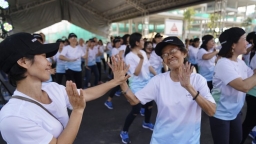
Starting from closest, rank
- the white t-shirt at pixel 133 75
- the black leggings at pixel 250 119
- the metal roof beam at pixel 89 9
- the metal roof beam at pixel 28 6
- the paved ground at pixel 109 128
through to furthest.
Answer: the black leggings at pixel 250 119
the paved ground at pixel 109 128
the white t-shirt at pixel 133 75
the metal roof beam at pixel 28 6
the metal roof beam at pixel 89 9

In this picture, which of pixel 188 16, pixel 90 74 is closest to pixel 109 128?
pixel 90 74

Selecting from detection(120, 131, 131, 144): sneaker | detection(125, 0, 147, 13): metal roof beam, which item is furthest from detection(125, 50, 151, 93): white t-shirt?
detection(125, 0, 147, 13): metal roof beam

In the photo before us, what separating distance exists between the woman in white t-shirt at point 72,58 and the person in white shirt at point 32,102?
4012 mm

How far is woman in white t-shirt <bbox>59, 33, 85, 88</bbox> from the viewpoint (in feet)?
16.8

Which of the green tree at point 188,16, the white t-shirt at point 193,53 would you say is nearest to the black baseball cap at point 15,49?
the white t-shirt at point 193,53

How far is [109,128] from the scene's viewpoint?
12.3ft

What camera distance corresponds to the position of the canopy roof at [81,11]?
11430 millimetres

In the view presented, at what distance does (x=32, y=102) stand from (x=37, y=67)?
21 cm

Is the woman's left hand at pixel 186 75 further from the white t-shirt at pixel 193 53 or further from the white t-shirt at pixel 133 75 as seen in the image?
the white t-shirt at pixel 193 53

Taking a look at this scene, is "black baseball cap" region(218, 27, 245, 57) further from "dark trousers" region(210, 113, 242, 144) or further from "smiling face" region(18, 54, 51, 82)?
"smiling face" region(18, 54, 51, 82)

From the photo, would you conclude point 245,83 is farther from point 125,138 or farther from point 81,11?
point 81,11

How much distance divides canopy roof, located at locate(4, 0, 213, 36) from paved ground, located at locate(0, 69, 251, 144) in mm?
7226

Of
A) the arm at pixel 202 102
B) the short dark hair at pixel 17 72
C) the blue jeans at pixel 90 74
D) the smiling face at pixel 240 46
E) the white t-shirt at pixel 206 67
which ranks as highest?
the smiling face at pixel 240 46

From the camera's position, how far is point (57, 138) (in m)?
1.10
